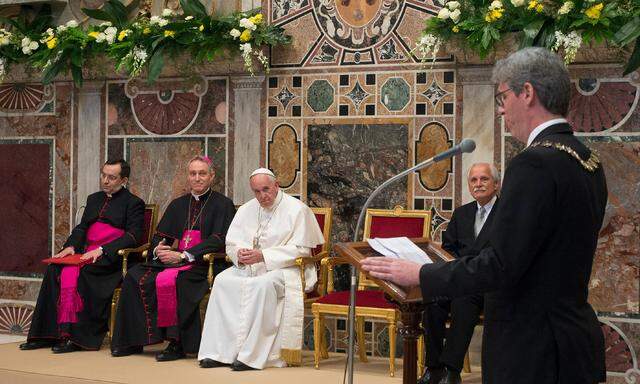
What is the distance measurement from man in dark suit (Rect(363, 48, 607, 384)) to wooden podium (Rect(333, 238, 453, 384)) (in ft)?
2.08

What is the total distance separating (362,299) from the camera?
21.4 feet

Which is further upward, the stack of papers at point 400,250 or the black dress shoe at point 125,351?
the stack of papers at point 400,250

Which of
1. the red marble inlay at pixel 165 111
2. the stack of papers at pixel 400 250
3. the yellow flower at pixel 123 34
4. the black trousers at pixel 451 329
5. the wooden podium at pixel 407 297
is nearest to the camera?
the stack of papers at pixel 400 250

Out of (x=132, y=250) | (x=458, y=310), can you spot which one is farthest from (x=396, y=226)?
(x=132, y=250)

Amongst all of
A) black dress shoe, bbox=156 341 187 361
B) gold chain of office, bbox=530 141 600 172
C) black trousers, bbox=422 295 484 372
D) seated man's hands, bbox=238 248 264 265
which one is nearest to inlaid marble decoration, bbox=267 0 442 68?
seated man's hands, bbox=238 248 264 265

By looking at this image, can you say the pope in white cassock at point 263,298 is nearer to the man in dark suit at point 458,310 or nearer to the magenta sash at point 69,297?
the man in dark suit at point 458,310

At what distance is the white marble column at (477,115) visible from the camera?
6961 mm

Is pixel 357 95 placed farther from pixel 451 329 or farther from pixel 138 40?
pixel 451 329

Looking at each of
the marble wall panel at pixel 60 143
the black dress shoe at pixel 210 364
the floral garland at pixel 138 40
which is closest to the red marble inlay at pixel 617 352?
the black dress shoe at pixel 210 364

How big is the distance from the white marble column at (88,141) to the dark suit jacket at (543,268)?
6.26 meters

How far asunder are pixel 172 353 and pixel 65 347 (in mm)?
966

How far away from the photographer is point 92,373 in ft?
20.6

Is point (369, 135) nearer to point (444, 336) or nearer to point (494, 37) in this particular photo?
point (494, 37)

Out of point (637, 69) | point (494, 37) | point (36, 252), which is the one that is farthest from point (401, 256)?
point (36, 252)
